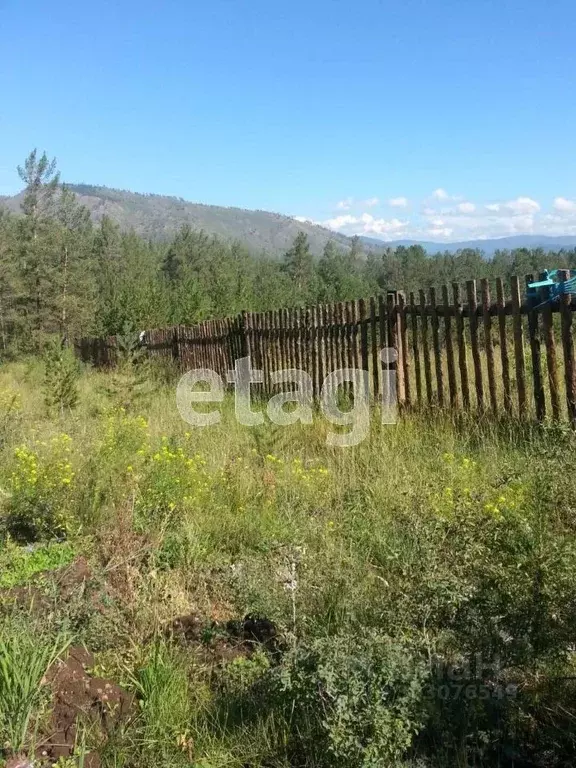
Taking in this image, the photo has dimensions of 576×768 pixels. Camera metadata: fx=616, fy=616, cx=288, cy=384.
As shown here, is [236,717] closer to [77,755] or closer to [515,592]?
[77,755]

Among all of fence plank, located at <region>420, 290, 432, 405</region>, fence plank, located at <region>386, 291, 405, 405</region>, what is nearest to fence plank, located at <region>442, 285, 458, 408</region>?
fence plank, located at <region>420, 290, 432, 405</region>

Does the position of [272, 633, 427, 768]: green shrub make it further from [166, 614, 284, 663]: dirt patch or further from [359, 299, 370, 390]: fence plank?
[359, 299, 370, 390]: fence plank

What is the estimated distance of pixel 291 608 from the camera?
325cm

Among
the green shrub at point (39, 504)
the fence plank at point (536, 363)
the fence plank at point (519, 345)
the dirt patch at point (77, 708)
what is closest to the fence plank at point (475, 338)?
the fence plank at point (519, 345)

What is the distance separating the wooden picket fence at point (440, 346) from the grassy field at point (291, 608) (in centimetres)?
65

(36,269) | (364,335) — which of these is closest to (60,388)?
(364,335)

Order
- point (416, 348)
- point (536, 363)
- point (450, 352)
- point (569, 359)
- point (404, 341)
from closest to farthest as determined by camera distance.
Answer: point (569, 359)
point (536, 363)
point (450, 352)
point (416, 348)
point (404, 341)

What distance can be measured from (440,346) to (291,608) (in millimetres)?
4875

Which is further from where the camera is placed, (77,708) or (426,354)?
(426,354)

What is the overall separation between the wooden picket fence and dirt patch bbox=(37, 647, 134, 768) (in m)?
4.27

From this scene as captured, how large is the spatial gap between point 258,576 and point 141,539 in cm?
97

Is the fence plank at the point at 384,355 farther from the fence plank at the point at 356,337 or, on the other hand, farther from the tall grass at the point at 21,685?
the tall grass at the point at 21,685

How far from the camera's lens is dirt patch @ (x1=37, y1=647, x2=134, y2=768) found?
7.97 feet

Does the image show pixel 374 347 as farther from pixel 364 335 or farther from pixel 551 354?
pixel 551 354
